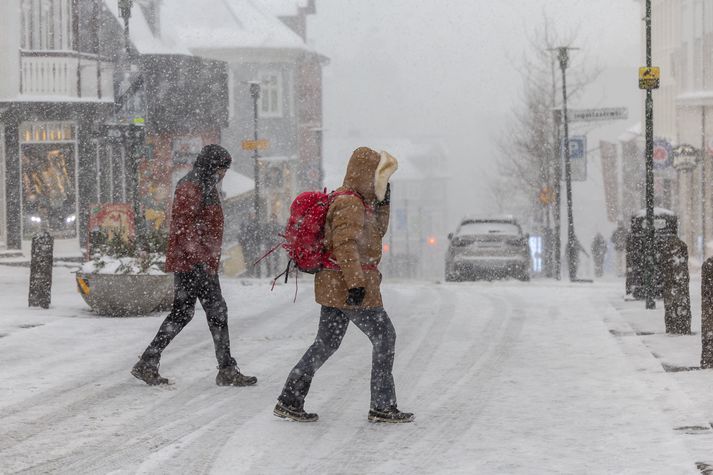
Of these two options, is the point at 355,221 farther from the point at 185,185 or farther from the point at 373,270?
the point at 185,185

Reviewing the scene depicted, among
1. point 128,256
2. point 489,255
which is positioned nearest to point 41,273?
point 128,256

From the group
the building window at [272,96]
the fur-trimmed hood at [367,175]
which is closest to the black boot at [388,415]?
the fur-trimmed hood at [367,175]

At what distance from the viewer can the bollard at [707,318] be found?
33.3 ft

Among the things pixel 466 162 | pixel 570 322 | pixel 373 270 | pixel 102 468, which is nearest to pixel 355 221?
pixel 373 270

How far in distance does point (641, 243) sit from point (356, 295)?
10.2 m

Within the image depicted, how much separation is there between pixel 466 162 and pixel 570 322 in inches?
5309

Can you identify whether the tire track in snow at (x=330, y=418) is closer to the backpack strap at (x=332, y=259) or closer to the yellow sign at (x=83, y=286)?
the backpack strap at (x=332, y=259)

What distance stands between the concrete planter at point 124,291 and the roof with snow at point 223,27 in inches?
1465

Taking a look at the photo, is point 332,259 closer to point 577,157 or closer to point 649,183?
point 649,183

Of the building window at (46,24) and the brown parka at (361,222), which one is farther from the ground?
the building window at (46,24)

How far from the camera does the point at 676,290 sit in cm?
1253

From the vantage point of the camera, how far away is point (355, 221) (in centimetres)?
762

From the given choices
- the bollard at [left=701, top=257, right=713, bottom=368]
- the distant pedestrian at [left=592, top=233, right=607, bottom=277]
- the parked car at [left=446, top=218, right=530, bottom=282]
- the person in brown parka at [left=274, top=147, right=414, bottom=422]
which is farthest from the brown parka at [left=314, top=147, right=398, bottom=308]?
the distant pedestrian at [left=592, top=233, right=607, bottom=277]

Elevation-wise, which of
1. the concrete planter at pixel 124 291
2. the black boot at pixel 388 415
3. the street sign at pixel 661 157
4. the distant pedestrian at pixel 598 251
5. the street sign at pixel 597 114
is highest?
the street sign at pixel 597 114
